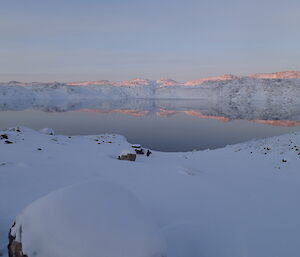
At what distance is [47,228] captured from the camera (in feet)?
10.6

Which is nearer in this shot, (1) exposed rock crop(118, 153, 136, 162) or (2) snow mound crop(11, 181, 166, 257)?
(2) snow mound crop(11, 181, 166, 257)

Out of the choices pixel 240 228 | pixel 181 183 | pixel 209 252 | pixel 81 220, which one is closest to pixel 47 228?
pixel 81 220

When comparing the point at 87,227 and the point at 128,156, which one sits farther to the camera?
the point at 128,156

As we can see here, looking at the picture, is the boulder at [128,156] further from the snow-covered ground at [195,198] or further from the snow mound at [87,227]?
the snow mound at [87,227]

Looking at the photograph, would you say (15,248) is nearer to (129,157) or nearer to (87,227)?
(87,227)

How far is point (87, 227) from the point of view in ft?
10.6

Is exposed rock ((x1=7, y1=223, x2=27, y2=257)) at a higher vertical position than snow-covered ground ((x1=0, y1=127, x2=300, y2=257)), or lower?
higher

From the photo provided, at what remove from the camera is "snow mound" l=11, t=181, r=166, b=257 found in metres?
3.09

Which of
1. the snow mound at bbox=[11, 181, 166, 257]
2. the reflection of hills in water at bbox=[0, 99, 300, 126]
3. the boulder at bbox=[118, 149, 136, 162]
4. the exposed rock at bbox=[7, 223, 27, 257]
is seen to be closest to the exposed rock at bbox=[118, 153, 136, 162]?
the boulder at bbox=[118, 149, 136, 162]

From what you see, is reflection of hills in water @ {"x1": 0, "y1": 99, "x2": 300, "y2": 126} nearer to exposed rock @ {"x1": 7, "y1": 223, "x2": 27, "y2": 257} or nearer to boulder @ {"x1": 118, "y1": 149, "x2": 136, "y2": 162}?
boulder @ {"x1": 118, "y1": 149, "x2": 136, "y2": 162}

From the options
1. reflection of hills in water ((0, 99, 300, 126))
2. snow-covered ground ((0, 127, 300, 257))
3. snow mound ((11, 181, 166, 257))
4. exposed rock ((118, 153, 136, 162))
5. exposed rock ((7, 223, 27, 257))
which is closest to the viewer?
snow mound ((11, 181, 166, 257))

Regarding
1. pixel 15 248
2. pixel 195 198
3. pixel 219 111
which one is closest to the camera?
pixel 15 248

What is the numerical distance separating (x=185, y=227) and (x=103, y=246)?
2516mm

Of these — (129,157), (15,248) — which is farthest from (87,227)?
(129,157)
